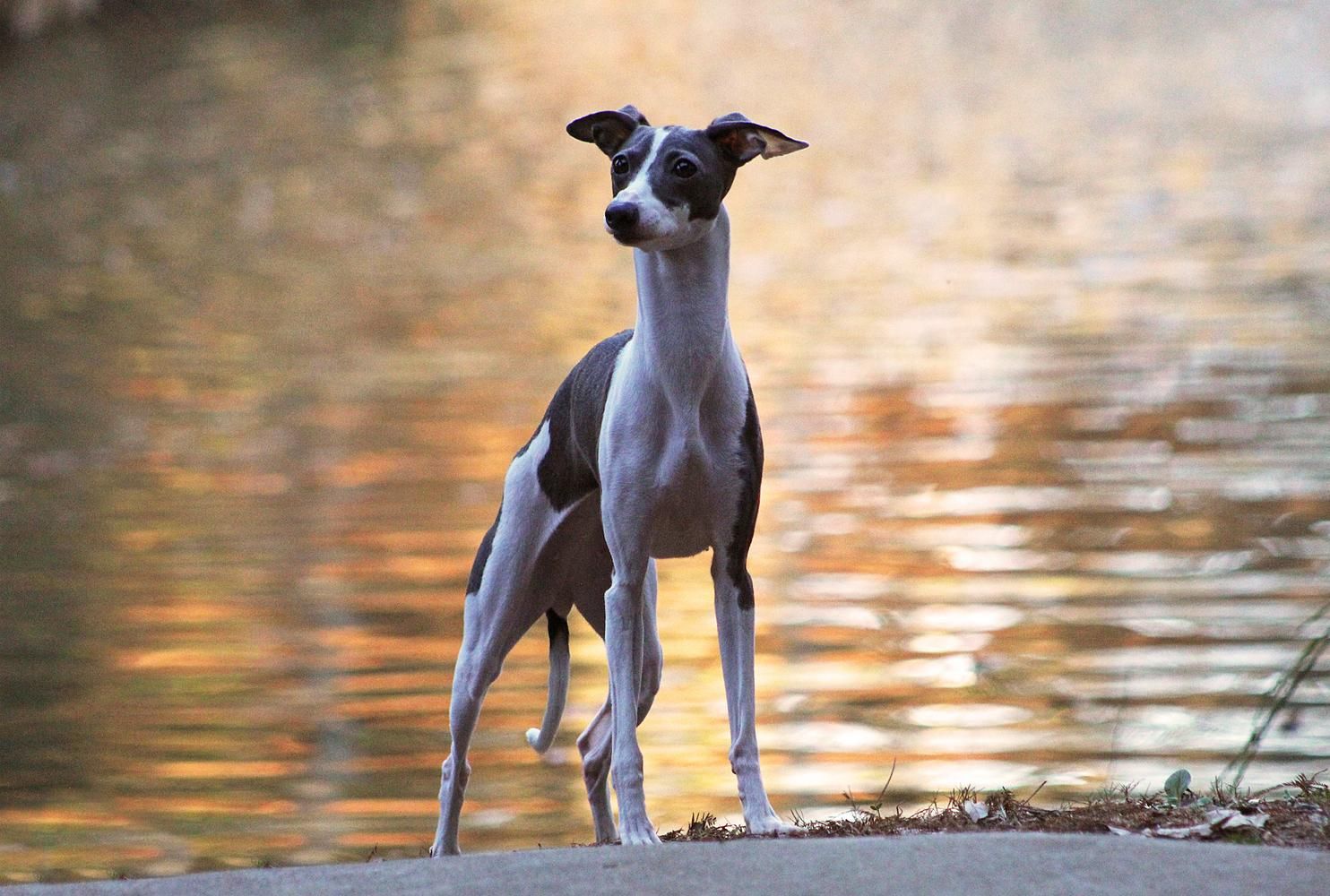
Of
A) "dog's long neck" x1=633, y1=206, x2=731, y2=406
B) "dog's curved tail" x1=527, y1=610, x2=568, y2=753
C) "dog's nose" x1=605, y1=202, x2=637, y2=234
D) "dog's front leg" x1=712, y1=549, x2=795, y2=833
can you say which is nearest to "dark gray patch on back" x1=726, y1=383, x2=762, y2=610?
"dog's front leg" x1=712, y1=549, x2=795, y2=833

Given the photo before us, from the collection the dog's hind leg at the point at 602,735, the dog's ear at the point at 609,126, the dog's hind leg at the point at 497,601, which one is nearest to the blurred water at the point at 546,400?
the dog's hind leg at the point at 602,735

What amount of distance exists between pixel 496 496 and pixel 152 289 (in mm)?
7305

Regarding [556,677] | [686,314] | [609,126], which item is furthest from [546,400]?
[686,314]

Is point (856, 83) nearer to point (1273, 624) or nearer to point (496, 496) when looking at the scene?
point (496, 496)

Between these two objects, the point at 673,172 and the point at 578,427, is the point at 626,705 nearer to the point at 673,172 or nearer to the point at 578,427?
the point at 578,427

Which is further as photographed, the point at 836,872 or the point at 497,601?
the point at 497,601

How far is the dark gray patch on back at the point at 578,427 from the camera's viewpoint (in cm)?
512

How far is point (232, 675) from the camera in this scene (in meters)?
8.89

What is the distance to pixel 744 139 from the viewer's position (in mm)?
4754

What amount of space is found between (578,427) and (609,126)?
806 millimetres

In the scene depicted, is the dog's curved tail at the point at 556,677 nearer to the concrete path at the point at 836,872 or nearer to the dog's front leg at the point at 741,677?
the dog's front leg at the point at 741,677

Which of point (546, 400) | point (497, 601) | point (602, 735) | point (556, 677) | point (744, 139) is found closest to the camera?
point (744, 139)

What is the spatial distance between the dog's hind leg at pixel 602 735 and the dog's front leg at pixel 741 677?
2.01 feet

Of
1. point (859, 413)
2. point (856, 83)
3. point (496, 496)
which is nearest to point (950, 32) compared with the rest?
point (856, 83)
